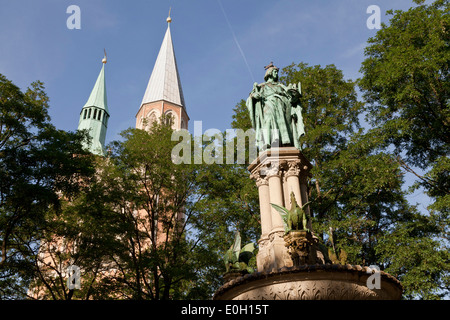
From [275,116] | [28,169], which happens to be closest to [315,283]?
[275,116]

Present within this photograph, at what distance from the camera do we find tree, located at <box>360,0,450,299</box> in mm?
14211

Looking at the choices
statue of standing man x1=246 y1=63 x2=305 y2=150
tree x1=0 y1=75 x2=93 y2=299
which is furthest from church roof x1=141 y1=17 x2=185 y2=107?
statue of standing man x1=246 y1=63 x2=305 y2=150

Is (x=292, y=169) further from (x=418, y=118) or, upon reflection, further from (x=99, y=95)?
(x=99, y=95)

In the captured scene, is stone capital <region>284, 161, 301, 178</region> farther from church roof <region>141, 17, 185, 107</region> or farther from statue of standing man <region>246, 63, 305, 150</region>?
church roof <region>141, 17, 185, 107</region>

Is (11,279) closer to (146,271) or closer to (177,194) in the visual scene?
(146,271)

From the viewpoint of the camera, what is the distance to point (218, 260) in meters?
19.5

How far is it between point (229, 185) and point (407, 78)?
31.5 feet

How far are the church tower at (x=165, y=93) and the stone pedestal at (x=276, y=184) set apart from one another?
46389mm

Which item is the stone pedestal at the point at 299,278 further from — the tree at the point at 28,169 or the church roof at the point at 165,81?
the church roof at the point at 165,81

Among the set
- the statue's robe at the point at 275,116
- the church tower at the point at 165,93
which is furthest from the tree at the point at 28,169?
the church tower at the point at 165,93

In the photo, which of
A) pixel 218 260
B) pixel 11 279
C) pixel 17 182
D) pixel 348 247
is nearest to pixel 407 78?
pixel 348 247

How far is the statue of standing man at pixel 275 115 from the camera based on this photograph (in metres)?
9.96
